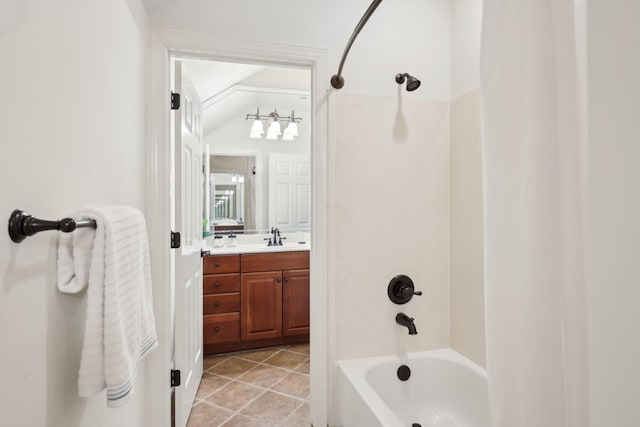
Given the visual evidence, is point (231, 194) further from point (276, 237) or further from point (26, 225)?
point (26, 225)

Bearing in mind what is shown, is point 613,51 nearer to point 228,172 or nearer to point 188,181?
point 188,181

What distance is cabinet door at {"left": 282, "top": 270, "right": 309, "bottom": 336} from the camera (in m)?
2.95

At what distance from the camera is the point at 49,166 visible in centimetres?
70

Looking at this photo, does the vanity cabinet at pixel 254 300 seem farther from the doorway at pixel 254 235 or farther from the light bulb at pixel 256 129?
the light bulb at pixel 256 129

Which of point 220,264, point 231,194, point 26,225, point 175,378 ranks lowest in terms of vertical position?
point 175,378

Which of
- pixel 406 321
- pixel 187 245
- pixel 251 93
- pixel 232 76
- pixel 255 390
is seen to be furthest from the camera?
pixel 251 93

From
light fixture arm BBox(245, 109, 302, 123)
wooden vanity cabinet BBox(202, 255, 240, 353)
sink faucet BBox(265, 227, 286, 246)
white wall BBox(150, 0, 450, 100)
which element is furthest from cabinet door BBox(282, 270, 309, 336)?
white wall BBox(150, 0, 450, 100)

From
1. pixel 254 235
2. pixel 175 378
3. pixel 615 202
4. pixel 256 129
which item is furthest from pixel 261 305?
pixel 615 202

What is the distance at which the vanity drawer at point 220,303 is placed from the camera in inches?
108

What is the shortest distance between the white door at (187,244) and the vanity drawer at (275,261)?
0.63 m

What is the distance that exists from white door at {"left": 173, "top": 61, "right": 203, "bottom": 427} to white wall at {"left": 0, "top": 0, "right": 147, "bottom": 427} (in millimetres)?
565

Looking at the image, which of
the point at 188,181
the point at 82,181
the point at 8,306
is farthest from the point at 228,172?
→ the point at 8,306

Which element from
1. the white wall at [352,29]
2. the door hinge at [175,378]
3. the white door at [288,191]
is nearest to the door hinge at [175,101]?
the white wall at [352,29]

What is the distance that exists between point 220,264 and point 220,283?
0.54 feet
